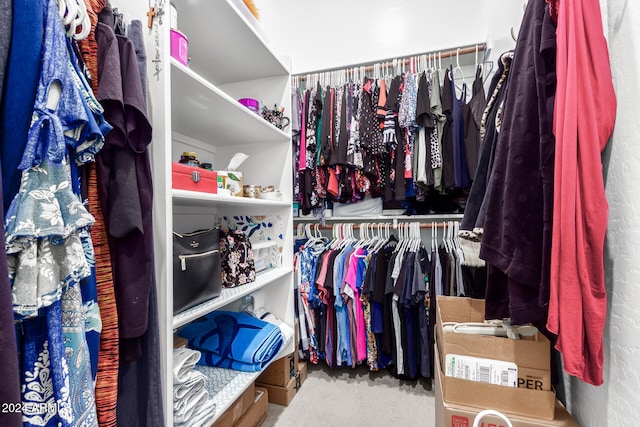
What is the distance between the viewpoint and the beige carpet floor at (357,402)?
5.23 feet

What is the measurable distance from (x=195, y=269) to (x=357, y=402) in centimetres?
131

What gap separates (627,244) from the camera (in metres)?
0.65

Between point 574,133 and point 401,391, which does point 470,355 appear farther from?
point 401,391

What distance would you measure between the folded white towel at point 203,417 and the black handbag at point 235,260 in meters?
0.47

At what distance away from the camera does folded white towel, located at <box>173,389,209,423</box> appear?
3.20 ft

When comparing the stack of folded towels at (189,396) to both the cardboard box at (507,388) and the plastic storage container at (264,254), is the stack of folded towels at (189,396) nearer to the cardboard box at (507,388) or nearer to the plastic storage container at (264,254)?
the plastic storage container at (264,254)

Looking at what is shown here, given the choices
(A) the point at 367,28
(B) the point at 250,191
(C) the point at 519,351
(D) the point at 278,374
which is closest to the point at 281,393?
(D) the point at 278,374

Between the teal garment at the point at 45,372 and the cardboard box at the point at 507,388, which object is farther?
the cardboard box at the point at 507,388

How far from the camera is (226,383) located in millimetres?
1277

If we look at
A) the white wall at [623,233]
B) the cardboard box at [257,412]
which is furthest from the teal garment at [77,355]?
the white wall at [623,233]

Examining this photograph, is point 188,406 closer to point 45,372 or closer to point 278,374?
point 45,372

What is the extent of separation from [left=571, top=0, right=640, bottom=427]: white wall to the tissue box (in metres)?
1.25

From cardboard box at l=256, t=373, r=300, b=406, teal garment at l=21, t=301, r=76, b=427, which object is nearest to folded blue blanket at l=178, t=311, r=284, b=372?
cardboard box at l=256, t=373, r=300, b=406

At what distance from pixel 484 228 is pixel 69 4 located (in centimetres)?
113
